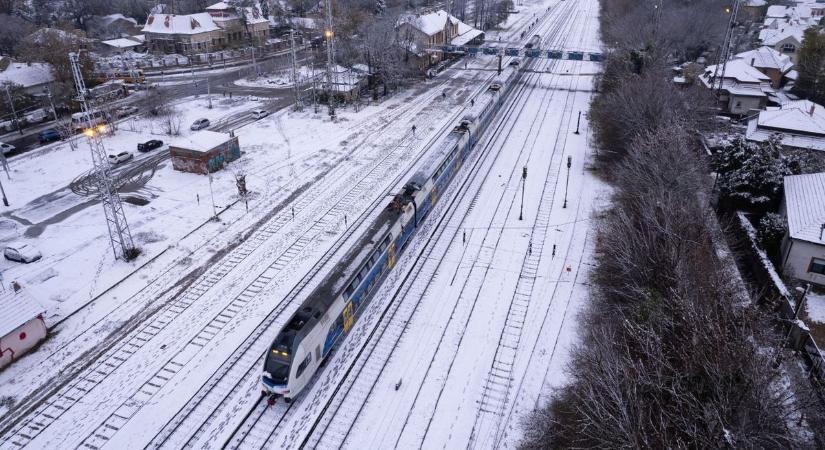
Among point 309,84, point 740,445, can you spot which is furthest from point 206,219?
point 309,84

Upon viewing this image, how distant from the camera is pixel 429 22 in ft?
285

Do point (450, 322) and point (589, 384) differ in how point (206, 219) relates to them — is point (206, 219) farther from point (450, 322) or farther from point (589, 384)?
point (589, 384)

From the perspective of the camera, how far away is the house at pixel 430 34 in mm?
78250

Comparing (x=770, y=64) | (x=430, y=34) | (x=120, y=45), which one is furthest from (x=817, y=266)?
(x=120, y=45)

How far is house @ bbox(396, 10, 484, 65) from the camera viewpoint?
78.2 metres

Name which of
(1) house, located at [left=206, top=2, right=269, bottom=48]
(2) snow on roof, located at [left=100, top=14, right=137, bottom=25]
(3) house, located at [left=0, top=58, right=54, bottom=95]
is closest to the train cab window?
(3) house, located at [left=0, top=58, right=54, bottom=95]

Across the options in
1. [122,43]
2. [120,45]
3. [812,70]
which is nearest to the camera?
[812,70]

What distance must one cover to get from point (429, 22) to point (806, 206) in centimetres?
6886

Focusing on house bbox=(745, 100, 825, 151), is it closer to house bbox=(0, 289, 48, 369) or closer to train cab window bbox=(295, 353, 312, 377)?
train cab window bbox=(295, 353, 312, 377)

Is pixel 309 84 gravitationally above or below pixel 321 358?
above

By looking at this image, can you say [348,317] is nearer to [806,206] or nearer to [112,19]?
[806,206]

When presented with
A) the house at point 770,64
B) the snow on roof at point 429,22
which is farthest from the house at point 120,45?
the house at point 770,64

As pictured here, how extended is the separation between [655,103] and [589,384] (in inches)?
1264

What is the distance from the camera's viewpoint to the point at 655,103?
42.3 m
